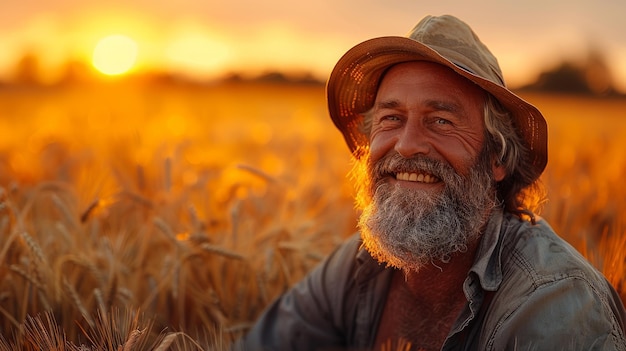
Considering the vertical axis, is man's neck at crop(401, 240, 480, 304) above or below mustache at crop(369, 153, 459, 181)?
below

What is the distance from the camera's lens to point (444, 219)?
8.14ft

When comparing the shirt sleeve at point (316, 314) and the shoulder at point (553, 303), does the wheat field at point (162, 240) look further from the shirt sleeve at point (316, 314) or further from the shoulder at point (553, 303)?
the shoulder at point (553, 303)

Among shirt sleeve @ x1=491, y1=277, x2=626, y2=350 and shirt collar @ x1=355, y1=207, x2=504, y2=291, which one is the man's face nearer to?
shirt collar @ x1=355, y1=207, x2=504, y2=291

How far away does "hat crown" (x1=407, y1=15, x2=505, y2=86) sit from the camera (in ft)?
8.01

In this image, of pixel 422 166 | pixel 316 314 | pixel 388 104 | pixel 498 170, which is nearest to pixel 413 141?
pixel 422 166

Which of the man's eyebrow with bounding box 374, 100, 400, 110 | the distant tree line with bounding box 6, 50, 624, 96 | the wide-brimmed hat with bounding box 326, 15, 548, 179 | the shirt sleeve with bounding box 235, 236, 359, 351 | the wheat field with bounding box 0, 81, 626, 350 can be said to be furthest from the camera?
the distant tree line with bounding box 6, 50, 624, 96

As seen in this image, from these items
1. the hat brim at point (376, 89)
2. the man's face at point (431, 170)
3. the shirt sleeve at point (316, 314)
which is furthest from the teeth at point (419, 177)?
the shirt sleeve at point (316, 314)

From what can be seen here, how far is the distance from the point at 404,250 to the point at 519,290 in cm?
46

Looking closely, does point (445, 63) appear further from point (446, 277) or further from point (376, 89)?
point (446, 277)

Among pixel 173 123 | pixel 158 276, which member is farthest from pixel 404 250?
pixel 173 123

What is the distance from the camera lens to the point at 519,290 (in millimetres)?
2188

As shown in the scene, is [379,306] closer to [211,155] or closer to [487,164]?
[487,164]

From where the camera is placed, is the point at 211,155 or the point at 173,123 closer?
the point at 211,155

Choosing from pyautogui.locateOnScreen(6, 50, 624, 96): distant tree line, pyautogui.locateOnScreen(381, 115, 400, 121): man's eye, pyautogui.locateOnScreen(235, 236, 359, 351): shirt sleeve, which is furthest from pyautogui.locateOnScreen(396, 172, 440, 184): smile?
pyautogui.locateOnScreen(6, 50, 624, 96): distant tree line
